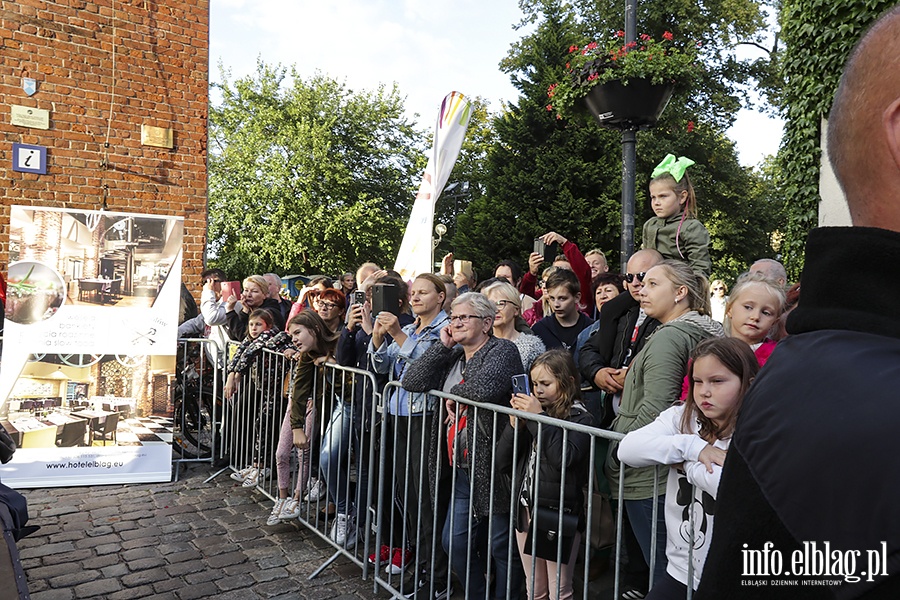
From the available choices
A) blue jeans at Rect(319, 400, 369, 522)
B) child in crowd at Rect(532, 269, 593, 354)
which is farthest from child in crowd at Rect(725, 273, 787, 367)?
blue jeans at Rect(319, 400, 369, 522)

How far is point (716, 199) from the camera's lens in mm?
23078

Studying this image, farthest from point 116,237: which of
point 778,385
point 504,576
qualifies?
point 778,385

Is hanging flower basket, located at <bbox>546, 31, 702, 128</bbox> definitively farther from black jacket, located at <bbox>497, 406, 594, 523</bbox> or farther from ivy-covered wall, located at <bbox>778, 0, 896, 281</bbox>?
black jacket, located at <bbox>497, 406, 594, 523</bbox>

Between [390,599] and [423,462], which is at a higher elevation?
[423,462]

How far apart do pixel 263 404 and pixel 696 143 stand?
763 inches

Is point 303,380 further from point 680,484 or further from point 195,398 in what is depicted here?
point 680,484

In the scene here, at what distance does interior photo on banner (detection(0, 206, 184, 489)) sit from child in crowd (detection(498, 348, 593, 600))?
4324 millimetres

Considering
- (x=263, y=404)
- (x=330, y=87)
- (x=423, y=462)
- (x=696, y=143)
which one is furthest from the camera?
(x=330, y=87)

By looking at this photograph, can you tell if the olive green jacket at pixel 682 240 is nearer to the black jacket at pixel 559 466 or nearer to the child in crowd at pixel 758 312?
the child in crowd at pixel 758 312

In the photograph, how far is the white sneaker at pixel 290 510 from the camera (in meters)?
5.33

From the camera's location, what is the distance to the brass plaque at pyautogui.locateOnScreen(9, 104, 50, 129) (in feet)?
25.1

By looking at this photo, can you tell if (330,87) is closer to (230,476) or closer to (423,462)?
(230,476)

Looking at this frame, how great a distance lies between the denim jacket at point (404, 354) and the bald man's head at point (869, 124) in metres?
3.52

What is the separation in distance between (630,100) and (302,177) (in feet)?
85.8
